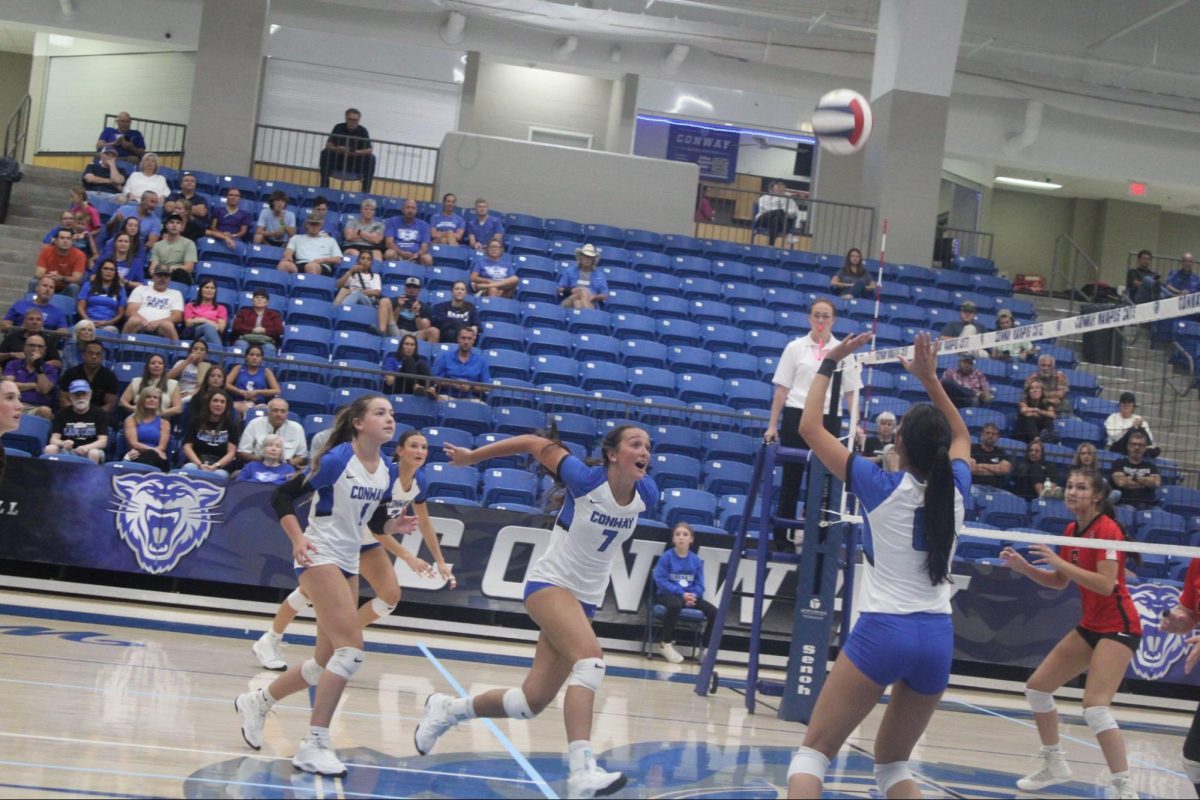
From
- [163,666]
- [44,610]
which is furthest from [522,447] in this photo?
[44,610]

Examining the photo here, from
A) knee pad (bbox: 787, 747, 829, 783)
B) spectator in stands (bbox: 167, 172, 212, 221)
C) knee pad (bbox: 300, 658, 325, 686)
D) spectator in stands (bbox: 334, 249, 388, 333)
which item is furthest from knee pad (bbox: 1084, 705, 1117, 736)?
spectator in stands (bbox: 167, 172, 212, 221)

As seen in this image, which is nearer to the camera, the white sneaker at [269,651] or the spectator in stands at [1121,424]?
the white sneaker at [269,651]

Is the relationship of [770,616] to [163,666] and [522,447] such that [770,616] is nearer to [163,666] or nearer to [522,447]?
[163,666]

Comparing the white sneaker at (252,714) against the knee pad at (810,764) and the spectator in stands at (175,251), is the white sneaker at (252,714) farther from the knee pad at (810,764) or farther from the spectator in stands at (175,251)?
the spectator in stands at (175,251)

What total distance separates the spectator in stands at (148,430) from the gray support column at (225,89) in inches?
350

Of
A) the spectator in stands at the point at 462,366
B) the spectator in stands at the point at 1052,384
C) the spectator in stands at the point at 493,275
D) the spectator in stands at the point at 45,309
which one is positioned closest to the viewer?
the spectator in stands at the point at 45,309

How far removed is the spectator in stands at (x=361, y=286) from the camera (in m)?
15.0

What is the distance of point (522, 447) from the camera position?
581cm

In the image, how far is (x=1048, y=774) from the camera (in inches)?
285

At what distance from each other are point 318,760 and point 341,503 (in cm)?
131

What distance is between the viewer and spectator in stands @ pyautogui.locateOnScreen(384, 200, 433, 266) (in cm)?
1695

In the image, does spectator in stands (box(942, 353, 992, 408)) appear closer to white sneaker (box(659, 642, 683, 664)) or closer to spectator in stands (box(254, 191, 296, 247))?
white sneaker (box(659, 642, 683, 664))

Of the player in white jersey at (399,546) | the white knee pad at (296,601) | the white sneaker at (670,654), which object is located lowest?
the white sneaker at (670,654)

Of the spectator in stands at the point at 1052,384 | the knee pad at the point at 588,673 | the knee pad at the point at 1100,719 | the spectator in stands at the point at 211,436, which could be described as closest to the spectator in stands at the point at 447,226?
the spectator in stands at the point at 211,436
